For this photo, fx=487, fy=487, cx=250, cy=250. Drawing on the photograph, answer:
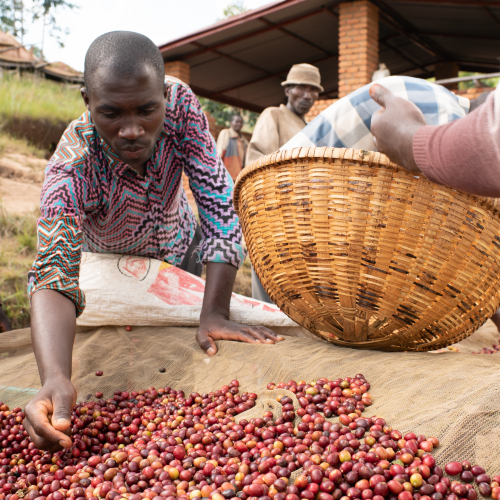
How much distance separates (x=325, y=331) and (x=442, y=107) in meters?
0.98

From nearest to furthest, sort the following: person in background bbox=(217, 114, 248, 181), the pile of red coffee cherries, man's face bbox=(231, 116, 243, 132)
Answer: the pile of red coffee cherries
person in background bbox=(217, 114, 248, 181)
man's face bbox=(231, 116, 243, 132)

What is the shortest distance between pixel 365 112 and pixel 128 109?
954 mm

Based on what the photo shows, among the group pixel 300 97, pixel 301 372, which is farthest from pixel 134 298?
pixel 300 97

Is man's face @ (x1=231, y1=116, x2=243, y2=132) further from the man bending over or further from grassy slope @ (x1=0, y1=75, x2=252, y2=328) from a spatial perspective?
the man bending over

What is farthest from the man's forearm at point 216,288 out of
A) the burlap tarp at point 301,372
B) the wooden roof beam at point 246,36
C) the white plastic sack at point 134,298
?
the wooden roof beam at point 246,36

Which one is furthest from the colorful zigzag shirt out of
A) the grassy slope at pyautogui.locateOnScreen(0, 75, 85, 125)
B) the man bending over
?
the grassy slope at pyautogui.locateOnScreen(0, 75, 85, 125)

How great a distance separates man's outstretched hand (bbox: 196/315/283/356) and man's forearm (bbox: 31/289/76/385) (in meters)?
0.69

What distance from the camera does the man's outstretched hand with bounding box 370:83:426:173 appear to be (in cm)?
136

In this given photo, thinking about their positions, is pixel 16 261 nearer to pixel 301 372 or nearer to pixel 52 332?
pixel 52 332

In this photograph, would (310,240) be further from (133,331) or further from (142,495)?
(133,331)

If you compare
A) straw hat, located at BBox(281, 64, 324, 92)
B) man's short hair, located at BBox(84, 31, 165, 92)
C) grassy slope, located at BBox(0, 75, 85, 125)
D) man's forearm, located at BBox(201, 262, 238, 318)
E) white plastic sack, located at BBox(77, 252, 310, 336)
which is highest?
man's short hair, located at BBox(84, 31, 165, 92)

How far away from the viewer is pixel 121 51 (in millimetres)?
1884

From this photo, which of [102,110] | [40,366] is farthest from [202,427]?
[102,110]

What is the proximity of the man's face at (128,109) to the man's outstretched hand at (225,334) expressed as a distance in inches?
34.9
